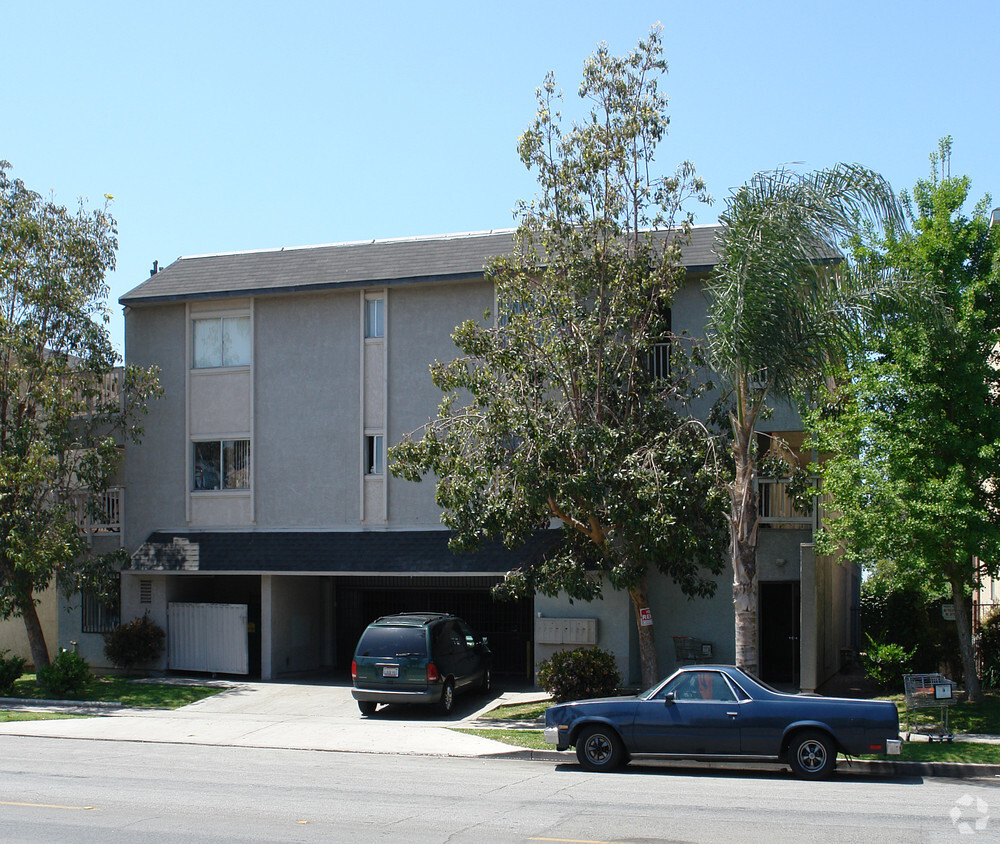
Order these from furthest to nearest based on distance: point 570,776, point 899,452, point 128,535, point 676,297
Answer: point 128,535, point 676,297, point 899,452, point 570,776

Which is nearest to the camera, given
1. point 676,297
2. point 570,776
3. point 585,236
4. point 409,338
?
point 570,776

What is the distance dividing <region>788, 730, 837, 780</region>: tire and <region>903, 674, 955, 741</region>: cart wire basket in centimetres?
305

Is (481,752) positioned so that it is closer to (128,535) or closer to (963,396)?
(963,396)

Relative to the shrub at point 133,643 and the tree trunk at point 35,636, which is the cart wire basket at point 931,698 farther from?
the tree trunk at point 35,636

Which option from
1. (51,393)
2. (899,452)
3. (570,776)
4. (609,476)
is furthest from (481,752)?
(51,393)

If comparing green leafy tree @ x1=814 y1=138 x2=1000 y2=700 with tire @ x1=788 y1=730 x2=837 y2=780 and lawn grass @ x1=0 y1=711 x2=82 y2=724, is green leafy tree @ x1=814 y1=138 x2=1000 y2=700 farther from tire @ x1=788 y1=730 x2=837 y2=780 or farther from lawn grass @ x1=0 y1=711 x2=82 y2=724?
lawn grass @ x1=0 y1=711 x2=82 y2=724

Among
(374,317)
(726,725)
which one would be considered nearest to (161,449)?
(374,317)

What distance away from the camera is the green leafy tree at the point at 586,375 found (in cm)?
1741

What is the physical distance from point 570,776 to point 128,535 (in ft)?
51.3

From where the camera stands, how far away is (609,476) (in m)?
17.0

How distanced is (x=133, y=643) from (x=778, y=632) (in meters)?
14.7

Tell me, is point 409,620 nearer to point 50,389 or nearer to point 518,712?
point 518,712

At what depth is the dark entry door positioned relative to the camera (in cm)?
2203

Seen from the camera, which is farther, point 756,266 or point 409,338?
point 409,338
